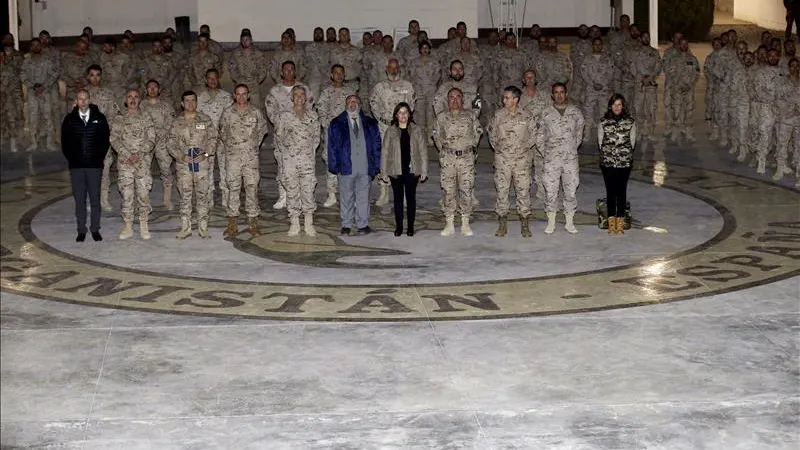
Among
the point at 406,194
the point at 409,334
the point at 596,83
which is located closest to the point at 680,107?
the point at 596,83

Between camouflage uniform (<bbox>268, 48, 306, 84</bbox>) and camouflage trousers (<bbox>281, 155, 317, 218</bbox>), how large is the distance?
5736mm

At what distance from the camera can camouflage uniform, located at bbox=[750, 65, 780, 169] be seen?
878 inches

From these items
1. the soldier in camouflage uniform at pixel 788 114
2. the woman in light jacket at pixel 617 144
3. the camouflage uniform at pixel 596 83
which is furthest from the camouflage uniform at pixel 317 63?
the woman in light jacket at pixel 617 144

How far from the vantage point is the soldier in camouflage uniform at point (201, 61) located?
25.8 meters

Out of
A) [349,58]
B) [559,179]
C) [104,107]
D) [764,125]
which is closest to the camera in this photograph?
[559,179]

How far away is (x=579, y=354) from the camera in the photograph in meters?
13.3

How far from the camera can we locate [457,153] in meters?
18.5

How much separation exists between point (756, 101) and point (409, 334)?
35.2 feet

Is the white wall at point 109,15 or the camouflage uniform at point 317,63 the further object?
the white wall at point 109,15

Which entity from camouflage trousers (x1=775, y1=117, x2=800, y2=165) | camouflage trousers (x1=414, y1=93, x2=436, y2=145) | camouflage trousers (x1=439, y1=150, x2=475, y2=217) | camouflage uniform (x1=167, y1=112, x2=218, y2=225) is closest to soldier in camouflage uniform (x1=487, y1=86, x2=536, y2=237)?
camouflage trousers (x1=439, y1=150, x2=475, y2=217)

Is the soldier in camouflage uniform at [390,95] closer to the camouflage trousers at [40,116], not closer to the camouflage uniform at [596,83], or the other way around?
the camouflage uniform at [596,83]

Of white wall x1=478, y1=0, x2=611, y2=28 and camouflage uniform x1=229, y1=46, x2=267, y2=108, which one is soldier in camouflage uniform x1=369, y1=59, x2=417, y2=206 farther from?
white wall x1=478, y1=0, x2=611, y2=28

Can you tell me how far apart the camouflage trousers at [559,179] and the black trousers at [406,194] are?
1669 millimetres

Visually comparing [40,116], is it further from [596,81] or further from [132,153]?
[596,81]
